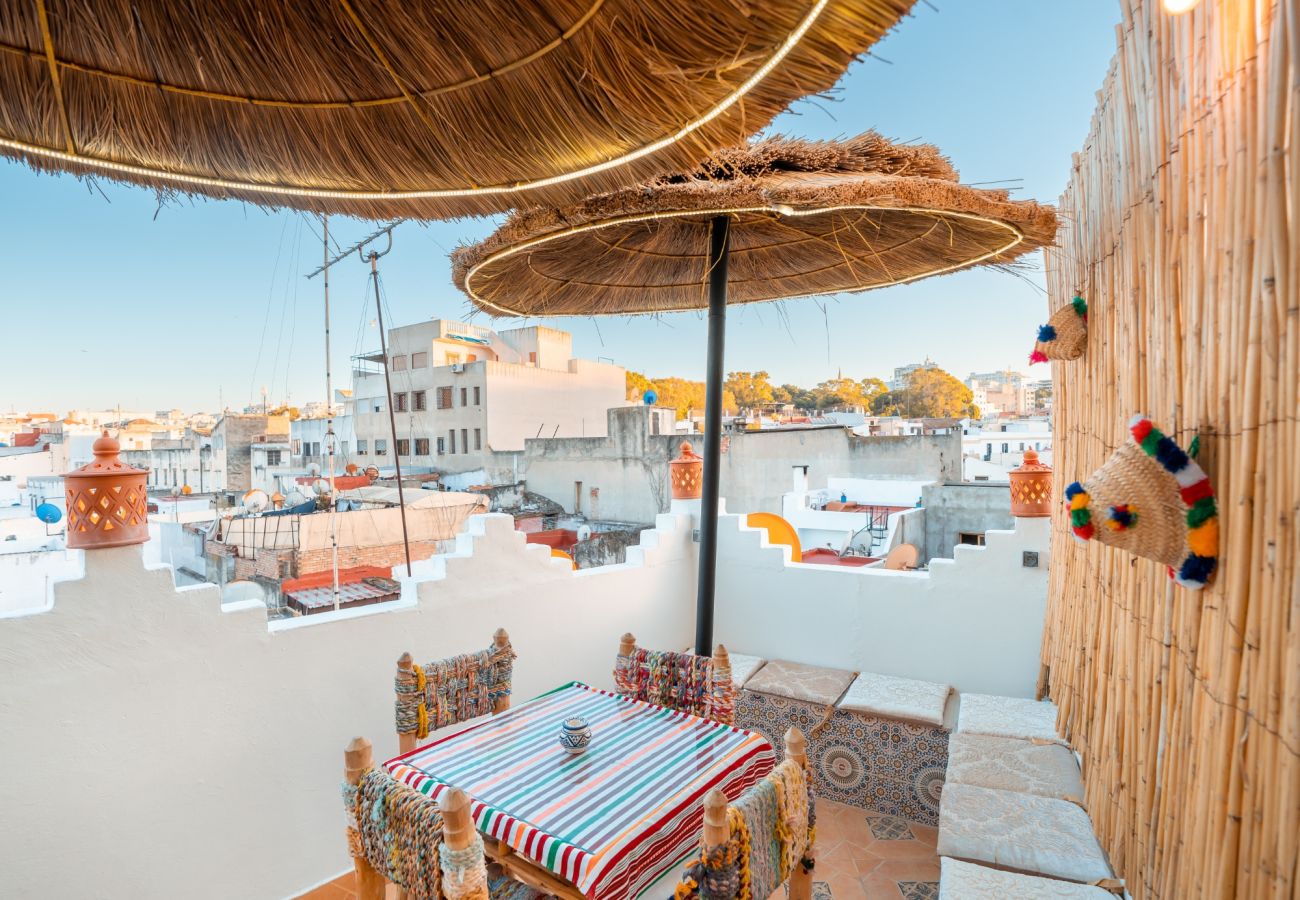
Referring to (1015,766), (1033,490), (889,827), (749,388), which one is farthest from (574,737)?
(749,388)

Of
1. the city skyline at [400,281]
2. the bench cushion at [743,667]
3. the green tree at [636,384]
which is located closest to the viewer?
the city skyline at [400,281]

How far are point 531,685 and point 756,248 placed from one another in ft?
9.19

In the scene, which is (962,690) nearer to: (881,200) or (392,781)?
→ (881,200)

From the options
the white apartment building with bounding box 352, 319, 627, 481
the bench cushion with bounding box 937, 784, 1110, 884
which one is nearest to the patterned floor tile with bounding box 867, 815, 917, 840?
the bench cushion with bounding box 937, 784, 1110, 884

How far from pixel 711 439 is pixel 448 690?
1.66 m

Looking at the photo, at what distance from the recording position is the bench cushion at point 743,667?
163 inches

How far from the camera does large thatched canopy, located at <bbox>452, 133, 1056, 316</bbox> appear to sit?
85.9 inches

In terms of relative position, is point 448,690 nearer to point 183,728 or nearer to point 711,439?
point 183,728

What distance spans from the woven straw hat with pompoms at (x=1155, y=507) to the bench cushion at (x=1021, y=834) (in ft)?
3.82

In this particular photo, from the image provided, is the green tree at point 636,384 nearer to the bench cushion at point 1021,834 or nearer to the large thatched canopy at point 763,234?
the large thatched canopy at point 763,234

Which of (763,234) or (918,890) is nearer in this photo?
(918,890)

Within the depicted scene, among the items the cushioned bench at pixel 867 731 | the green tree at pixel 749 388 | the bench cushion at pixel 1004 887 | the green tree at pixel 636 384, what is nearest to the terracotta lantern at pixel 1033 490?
the cushioned bench at pixel 867 731

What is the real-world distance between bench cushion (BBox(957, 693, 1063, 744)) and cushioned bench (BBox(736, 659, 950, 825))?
6.3 inches

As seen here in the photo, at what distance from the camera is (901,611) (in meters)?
4.22
